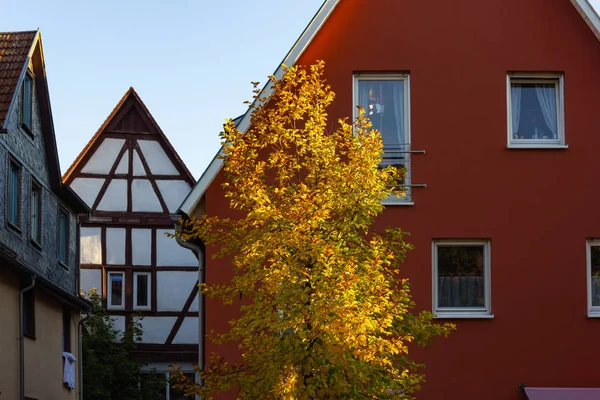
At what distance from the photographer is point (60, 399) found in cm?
2691

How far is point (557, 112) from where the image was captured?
17391 millimetres

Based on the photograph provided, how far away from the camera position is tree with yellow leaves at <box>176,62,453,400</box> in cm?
1246

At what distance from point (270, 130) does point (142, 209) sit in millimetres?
21012

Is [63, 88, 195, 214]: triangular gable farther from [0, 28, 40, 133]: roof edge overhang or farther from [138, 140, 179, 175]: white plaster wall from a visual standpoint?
[0, 28, 40, 133]: roof edge overhang

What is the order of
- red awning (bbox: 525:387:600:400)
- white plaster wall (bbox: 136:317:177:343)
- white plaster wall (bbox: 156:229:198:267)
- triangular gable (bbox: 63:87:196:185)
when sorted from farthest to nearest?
white plaster wall (bbox: 156:229:198:267), triangular gable (bbox: 63:87:196:185), white plaster wall (bbox: 136:317:177:343), red awning (bbox: 525:387:600:400)

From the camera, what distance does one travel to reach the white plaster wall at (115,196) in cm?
3475

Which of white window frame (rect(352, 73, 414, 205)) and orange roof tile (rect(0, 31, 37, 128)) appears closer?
white window frame (rect(352, 73, 414, 205))

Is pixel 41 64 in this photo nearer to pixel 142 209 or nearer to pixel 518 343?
pixel 142 209

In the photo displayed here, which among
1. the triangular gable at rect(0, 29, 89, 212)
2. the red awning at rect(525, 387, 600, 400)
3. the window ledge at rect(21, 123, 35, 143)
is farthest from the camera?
the window ledge at rect(21, 123, 35, 143)

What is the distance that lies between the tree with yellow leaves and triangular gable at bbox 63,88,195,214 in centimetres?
2083

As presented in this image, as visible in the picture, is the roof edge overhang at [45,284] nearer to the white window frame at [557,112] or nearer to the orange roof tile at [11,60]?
the orange roof tile at [11,60]

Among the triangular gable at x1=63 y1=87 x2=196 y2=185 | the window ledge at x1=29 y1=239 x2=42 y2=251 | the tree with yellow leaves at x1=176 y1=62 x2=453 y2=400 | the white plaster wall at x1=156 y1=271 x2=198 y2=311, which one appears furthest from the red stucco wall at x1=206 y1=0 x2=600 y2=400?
Answer: the triangular gable at x1=63 y1=87 x2=196 y2=185

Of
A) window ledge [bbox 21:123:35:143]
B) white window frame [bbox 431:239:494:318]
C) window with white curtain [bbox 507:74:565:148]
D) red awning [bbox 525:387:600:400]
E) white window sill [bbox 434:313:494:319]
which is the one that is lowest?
red awning [bbox 525:387:600:400]

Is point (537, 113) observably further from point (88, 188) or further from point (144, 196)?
point (88, 188)
